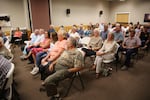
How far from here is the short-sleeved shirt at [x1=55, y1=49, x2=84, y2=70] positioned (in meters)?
2.31

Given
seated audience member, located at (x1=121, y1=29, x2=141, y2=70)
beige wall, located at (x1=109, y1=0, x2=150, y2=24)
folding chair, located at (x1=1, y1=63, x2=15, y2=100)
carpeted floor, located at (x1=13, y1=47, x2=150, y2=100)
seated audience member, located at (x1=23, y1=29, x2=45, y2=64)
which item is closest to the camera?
folding chair, located at (x1=1, y1=63, x2=15, y2=100)

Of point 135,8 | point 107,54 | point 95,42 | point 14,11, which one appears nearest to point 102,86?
point 107,54

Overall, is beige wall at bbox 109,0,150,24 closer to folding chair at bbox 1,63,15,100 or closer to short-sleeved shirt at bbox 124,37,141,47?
short-sleeved shirt at bbox 124,37,141,47

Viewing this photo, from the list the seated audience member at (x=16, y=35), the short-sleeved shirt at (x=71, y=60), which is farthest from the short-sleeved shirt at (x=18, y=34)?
the short-sleeved shirt at (x=71, y=60)

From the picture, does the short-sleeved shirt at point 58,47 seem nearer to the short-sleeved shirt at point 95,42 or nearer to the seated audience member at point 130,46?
the short-sleeved shirt at point 95,42

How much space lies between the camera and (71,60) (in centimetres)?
239

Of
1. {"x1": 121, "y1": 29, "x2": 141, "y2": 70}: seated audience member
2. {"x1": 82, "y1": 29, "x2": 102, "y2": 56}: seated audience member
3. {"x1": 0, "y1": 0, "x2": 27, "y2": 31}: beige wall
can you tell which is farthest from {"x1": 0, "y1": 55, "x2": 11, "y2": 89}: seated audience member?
{"x1": 0, "y1": 0, "x2": 27, "y2": 31}: beige wall

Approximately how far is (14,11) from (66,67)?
6.53 metres

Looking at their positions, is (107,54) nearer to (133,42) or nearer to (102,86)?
(102,86)

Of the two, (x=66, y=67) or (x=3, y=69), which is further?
(x=66, y=67)

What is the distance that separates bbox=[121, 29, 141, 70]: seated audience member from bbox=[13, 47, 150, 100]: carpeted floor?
25cm

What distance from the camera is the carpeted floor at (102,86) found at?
248cm

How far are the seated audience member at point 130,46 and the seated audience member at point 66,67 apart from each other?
194cm

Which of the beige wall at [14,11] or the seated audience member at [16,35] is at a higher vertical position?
the beige wall at [14,11]
